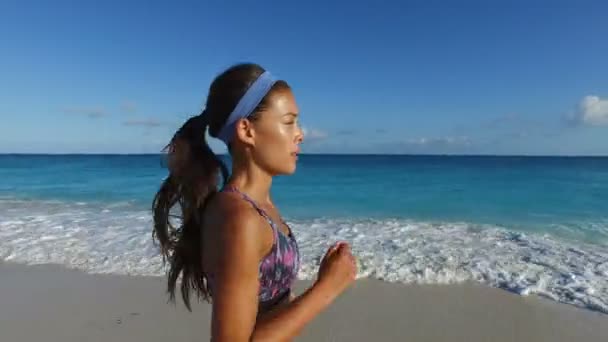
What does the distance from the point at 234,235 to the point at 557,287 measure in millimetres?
6320

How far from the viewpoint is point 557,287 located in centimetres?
621

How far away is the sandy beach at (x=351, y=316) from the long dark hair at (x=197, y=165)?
3.22 metres

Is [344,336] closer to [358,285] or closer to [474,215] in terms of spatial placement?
[358,285]

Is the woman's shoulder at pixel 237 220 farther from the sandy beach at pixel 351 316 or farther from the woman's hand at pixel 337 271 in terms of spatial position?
the sandy beach at pixel 351 316

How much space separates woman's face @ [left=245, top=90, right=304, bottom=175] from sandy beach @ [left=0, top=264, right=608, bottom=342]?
3.51 metres

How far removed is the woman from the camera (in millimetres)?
1313

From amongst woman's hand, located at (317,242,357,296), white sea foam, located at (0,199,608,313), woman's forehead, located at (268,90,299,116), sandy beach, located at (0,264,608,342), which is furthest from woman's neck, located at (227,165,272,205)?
white sea foam, located at (0,199,608,313)

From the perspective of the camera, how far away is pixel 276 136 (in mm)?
1612

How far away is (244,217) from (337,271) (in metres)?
0.45

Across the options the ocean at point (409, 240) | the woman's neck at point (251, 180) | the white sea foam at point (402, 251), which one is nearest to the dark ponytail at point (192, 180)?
the woman's neck at point (251, 180)

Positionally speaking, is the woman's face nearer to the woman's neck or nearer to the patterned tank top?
the woman's neck

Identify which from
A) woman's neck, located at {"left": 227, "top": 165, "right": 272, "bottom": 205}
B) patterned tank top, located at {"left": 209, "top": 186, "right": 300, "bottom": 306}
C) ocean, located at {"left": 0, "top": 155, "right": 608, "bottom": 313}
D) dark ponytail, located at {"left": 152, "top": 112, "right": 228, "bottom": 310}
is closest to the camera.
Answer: patterned tank top, located at {"left": 209, "top": 186, "right": 300, "bottom": 306}

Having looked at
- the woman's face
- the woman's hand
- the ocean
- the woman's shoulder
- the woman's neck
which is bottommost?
the ocean

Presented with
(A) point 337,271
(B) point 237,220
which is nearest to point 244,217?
(B) point 237,220
